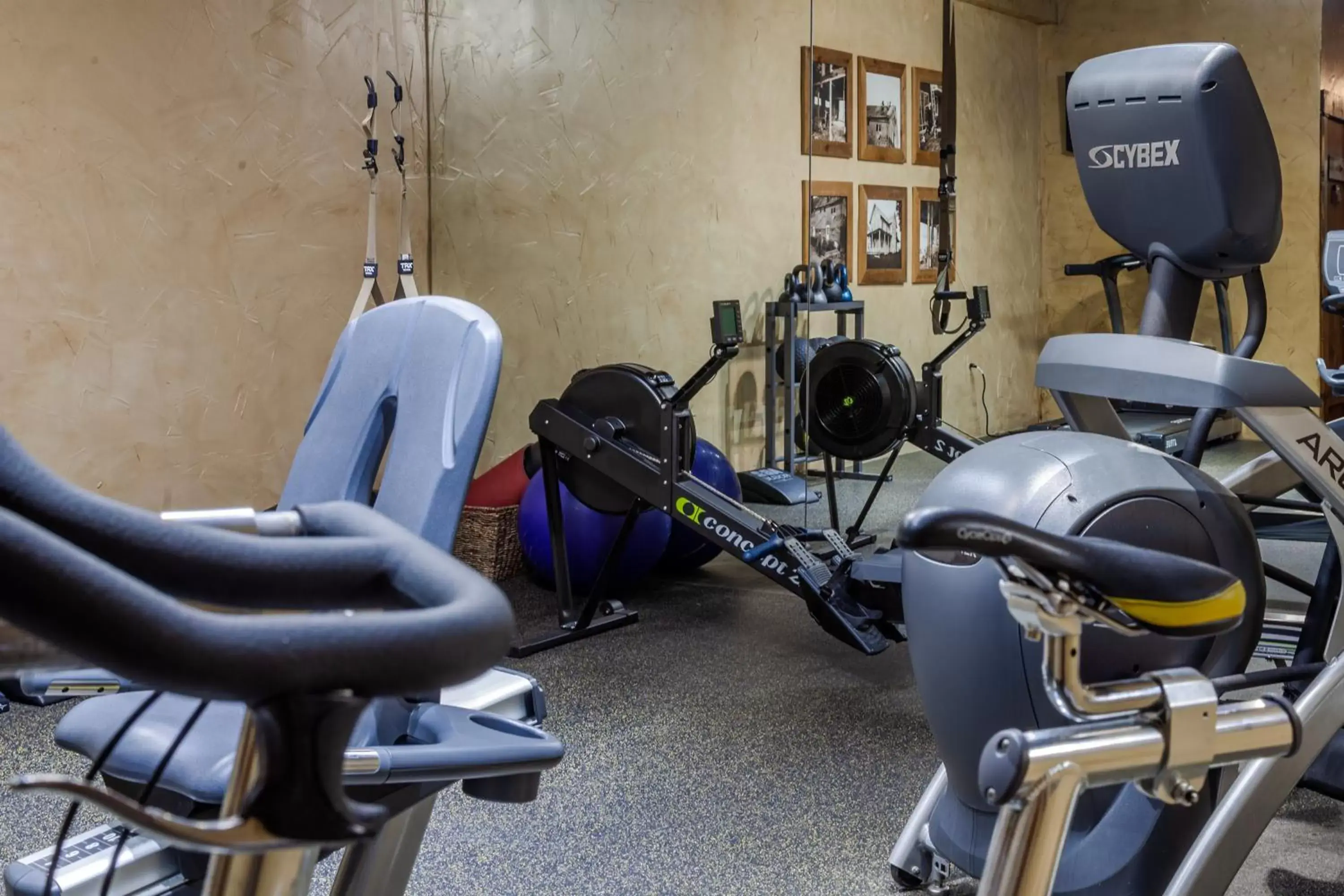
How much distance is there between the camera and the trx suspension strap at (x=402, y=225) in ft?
14.9

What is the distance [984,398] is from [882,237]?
0.69m

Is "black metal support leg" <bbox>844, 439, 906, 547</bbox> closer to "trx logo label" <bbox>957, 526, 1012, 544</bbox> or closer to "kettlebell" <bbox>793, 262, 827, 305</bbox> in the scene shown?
"kettlebell" <bbox>793, 262, 827, 305</bbox>

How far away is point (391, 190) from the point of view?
485 cm

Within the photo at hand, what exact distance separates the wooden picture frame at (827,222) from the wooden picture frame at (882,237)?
4 cm

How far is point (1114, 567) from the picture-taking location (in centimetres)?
85

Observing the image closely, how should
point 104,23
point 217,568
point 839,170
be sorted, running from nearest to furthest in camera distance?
1. point 217,568
2. point 104,23
3. point 839,170

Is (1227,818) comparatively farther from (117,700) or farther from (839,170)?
(839,170)

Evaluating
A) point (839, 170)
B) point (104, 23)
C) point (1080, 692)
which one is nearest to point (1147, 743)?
point (1080, 692)

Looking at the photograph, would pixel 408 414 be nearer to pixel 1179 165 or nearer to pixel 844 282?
pixel 1179 165

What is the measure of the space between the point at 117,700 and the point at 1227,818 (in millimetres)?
1464

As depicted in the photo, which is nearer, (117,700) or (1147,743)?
(1147,743)

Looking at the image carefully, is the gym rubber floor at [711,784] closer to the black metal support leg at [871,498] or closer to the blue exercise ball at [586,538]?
the blue exercise ball at [586,538]

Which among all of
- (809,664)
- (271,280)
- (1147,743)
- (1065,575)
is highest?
(271,280)

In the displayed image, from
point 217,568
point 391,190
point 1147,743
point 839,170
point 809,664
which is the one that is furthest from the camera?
point 391,190
